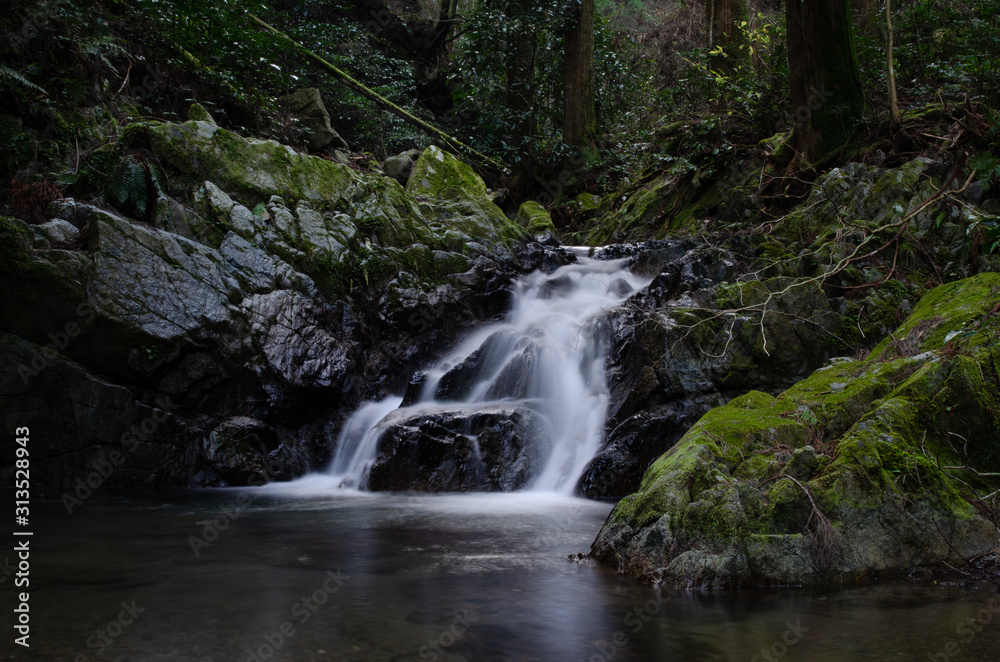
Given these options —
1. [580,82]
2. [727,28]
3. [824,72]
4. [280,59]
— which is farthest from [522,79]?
[824,72]

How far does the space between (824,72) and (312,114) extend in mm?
9965

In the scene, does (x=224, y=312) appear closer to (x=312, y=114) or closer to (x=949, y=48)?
(x=312, y=114)

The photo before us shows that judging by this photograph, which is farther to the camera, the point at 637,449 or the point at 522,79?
the point at 522,79

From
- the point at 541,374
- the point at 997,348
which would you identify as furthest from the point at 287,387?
the point at 997,348

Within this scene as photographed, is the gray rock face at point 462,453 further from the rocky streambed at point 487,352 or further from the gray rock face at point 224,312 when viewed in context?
the gray rock face at point 224,312

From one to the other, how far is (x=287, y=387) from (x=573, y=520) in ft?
14.9

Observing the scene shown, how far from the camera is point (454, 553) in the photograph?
4.61 meters

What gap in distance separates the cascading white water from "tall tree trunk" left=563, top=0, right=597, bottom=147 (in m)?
6.80

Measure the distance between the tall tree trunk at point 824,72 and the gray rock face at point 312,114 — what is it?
917cm

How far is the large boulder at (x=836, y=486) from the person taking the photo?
3.66 meters

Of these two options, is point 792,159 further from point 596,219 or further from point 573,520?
point 573,520

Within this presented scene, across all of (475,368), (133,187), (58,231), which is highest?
(133,187)

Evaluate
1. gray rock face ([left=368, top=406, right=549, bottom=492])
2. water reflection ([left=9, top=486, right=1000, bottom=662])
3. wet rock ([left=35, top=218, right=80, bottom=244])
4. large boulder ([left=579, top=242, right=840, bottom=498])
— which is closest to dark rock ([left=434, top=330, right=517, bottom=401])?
gray rock face ([left=368, top=406, right=549, bottom=492])

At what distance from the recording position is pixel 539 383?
28.6ft
